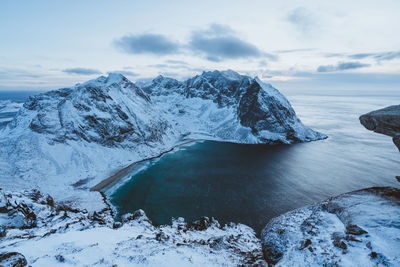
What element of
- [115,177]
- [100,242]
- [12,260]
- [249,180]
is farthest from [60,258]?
[249,180]

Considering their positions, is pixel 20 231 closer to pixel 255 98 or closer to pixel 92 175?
pixel 92 175

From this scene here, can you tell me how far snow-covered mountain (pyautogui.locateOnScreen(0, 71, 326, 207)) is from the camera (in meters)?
55.7

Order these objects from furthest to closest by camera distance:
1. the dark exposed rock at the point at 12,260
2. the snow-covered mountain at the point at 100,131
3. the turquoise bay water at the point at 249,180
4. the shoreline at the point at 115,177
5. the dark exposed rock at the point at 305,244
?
the snow-covered mountain at the point at 100,131, the shoreline at the point at 115,177, the turquoise bay water at the point at 249,180, the dark exposed rock at the point at 305,244, the dark exposed rock at the point at 12,260

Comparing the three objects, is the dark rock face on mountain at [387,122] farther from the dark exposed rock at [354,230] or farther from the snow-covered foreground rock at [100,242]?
the snow-covered foreground rock at [100,242]

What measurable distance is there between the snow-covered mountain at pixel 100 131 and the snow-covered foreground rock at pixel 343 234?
41.8 metres

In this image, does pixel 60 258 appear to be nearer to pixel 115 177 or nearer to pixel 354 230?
pixel 354 230

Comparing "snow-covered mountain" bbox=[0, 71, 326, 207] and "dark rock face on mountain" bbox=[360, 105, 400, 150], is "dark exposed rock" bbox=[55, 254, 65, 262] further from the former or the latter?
"dark rock face on mountain" bbox=[360, 105, 400, 150]

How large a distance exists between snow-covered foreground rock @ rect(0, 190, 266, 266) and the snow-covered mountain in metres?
21.8

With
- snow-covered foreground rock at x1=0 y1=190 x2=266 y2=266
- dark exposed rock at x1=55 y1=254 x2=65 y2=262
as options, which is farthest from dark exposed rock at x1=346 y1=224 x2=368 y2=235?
dark exposed rock at x1=55 y1=254 x2=65 y2=262

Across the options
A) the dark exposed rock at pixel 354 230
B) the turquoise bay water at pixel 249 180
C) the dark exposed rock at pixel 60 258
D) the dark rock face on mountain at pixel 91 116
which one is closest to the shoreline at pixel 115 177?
A: the turquoise bay water at pixel 249 180

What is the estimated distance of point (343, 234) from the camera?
23203 millimetres

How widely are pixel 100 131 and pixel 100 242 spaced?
217 ft

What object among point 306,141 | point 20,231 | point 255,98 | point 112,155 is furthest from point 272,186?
point 255,98

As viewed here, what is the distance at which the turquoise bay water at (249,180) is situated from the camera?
4350cm
